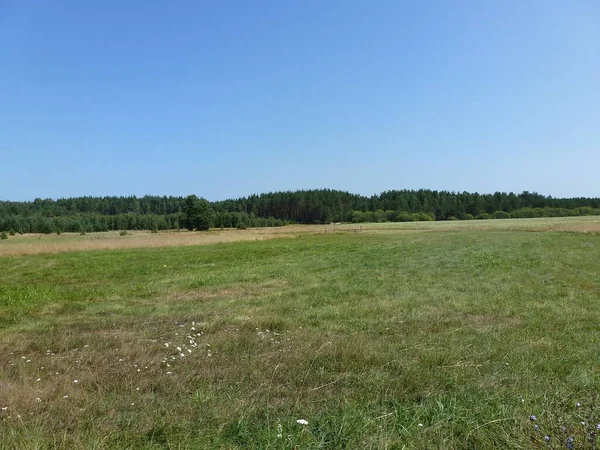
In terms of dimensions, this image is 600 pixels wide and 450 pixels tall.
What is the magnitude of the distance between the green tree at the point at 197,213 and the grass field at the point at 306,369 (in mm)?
89654

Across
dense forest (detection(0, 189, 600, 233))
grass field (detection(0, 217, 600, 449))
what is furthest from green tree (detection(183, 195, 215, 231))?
grass field (detection(0, 217, 600, 449))

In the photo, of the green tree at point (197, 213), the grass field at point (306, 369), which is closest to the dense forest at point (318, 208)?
the green tree at point (197, 213)

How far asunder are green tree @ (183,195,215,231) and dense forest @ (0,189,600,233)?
19.1 meters

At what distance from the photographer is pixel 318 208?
5669 inches

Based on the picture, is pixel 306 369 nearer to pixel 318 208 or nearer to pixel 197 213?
pixel 197 213

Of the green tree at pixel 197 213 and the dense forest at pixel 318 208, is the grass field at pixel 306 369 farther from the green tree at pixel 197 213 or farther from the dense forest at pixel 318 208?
the dense forest at pixel 318 208

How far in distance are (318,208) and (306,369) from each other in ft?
455

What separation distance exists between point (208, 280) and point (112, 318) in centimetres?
640

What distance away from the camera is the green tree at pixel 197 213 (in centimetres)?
10067

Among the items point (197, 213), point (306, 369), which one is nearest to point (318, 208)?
point (197, 213)

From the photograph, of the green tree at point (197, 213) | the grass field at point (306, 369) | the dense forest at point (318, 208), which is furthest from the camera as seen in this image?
the dense forest at point (318, 208)

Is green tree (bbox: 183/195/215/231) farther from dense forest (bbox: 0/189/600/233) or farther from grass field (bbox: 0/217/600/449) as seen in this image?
grass field (bbox: 0/217/600/449)

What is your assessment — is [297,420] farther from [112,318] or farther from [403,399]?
[112,318]

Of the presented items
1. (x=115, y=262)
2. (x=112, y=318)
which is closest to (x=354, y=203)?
(x=115, y=262)
